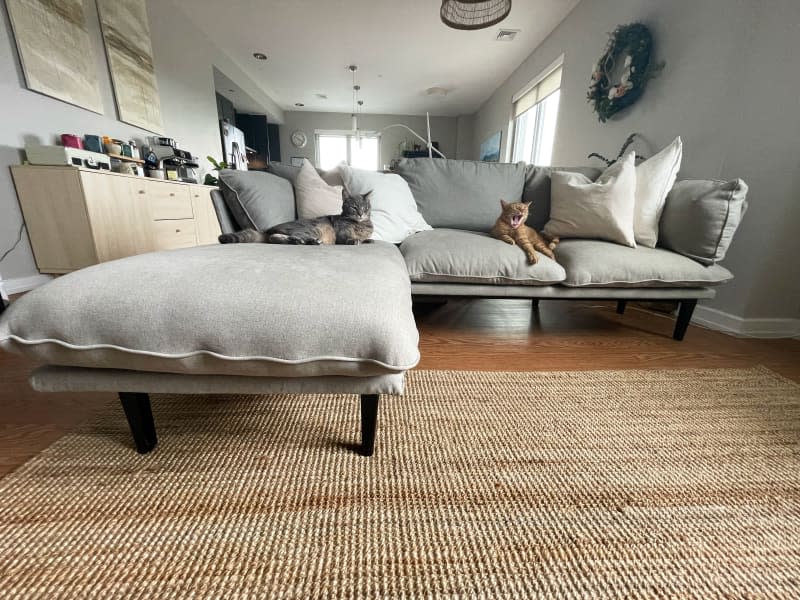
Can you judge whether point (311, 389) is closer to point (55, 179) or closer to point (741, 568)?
point (741, 568)

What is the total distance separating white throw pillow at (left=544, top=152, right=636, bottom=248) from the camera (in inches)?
54.2

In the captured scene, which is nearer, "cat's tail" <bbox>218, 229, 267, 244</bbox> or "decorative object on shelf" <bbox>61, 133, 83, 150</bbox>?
"cat's tail" <bbox>218, 229, 267, 244</bbox>

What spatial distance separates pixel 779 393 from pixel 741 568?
86 cm

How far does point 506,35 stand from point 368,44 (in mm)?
1600

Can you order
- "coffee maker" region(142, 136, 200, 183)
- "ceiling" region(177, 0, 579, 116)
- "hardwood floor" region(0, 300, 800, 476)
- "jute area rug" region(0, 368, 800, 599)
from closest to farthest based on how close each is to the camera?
1. "jute area rug" region(0, 368, 800, 599)
2. "hardwood floor" region(0, 300, 800, 476)
3. "coffee maker" region(142, 136, 200, 183)
4. "ceiling" region(177, 0, 579, 116)

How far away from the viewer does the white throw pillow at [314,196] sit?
1413mm

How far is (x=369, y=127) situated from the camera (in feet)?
22.3

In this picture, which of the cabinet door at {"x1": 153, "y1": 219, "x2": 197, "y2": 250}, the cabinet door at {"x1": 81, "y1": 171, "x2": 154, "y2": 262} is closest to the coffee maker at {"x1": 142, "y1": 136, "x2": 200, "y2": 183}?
the cabinet door at {"x1": 153, "y1": 219, "x2": 197, "y2": 250}

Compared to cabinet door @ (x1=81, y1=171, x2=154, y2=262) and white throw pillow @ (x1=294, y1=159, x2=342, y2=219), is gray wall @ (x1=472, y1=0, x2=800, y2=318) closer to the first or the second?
white throw pillow @ (x1=294, y1=159, x2=342, y2=219)

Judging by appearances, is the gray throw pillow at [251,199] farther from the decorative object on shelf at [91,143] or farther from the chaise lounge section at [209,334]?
the decorative object on shelf at [91,143]

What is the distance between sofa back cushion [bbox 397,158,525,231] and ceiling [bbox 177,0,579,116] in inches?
93.8

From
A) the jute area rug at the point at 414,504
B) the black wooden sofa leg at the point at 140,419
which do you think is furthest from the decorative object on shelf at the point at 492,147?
the black wooden sofa leg at the point at 140,419

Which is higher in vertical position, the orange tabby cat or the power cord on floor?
the orange tabby cat

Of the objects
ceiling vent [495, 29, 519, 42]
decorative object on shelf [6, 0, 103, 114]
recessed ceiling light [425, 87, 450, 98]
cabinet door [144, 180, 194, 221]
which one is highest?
ceiling vent [495, 29, 519, 42]
